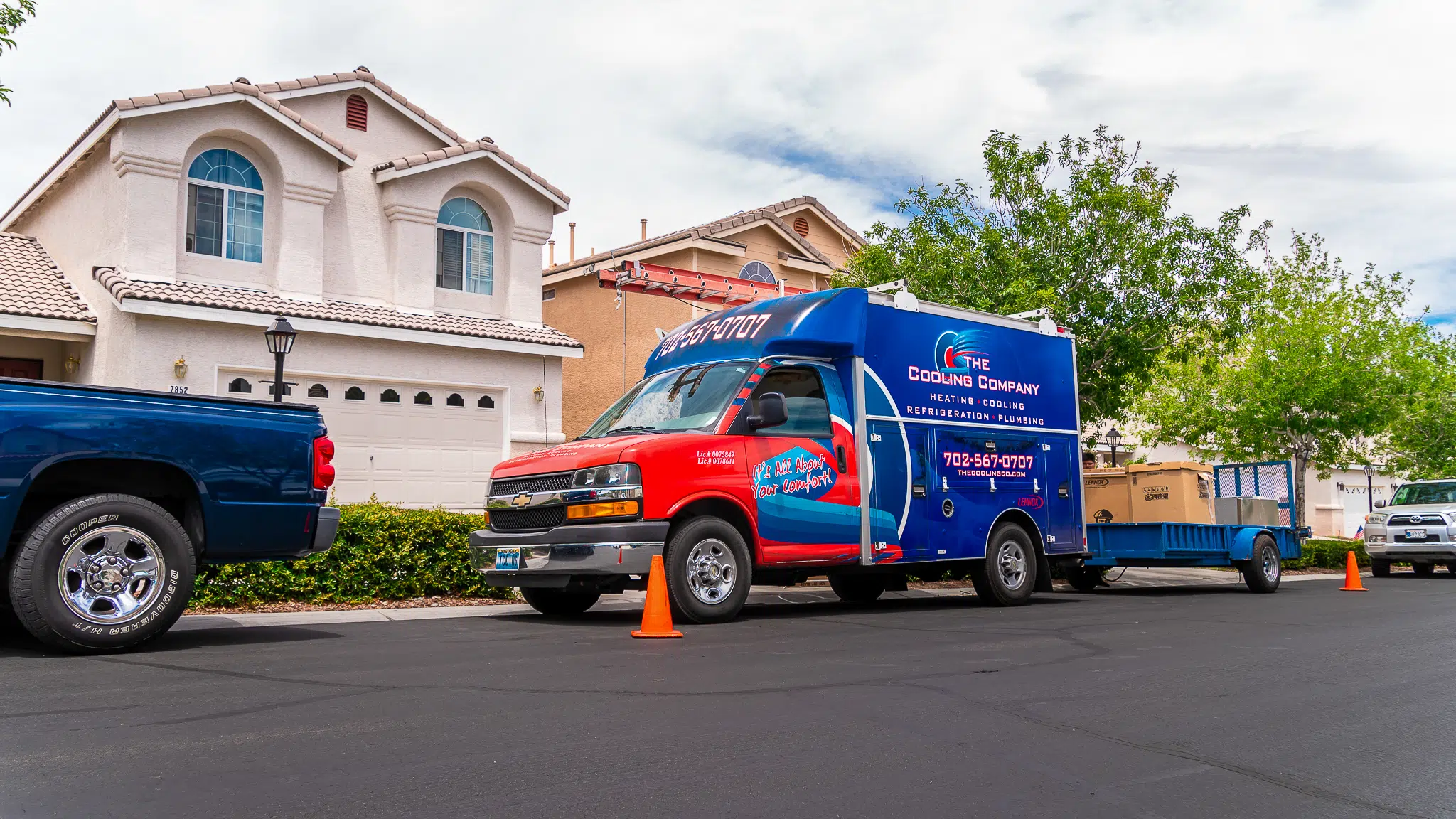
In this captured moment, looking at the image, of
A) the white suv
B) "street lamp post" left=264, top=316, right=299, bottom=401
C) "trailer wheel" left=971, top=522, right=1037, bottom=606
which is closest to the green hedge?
"street lamp post" left=264, top=316, right=299, bottom=401

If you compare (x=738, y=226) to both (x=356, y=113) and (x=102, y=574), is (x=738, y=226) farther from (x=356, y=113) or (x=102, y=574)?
(x=102, y=574)

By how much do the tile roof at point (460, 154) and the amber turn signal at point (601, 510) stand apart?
11.5 m

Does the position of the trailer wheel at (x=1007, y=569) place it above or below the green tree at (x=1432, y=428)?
below

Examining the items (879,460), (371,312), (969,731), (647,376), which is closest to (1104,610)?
(879,460)

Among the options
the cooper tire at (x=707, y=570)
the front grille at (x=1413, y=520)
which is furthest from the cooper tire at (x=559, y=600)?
the front grille at (x=1413, y=520)

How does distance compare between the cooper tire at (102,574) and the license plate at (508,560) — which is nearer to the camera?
the cooper tire at (102,574)

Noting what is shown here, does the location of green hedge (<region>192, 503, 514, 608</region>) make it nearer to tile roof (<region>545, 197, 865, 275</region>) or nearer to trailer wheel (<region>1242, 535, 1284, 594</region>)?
trailer wheel (<region>1242, 535, 1284, 594</region>)

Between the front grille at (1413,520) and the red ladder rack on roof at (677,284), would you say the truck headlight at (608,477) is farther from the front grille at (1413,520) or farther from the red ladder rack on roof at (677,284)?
the front grille at (1413,520)

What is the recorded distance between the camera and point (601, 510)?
9.84 meters

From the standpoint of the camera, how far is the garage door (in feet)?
60.2

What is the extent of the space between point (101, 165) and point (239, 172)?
198 centimetres

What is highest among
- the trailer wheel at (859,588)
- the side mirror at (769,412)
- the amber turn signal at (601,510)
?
the side mirror at (769,412)

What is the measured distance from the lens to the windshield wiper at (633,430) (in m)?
10.7

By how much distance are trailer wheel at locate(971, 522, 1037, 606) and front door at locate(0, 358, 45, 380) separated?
14.5m
